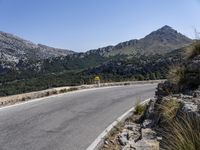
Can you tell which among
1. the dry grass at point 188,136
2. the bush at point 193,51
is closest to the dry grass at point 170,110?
the dry grass at point 188,136

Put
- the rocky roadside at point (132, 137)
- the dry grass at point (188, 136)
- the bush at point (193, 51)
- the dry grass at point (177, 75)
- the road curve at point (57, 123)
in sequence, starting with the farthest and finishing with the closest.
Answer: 1. the bush at point (193, 51)
2. the dry grass at point (177, 75)
3. the road curve at point (57, 123)
4. the rocky roadside at point (132, 137)
5. the dry grass at point (188, 136)

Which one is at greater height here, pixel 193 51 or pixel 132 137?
pixel 193 51

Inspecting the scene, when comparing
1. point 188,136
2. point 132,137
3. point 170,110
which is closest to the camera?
point 188,136

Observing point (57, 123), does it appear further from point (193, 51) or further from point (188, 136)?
point (188, 136)

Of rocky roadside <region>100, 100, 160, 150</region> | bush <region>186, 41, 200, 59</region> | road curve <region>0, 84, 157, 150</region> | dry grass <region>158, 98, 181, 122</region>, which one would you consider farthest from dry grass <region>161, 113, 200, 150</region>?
bush <region>186, 41, 200, 59</region>

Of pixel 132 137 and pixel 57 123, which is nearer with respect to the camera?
pixel 132 137

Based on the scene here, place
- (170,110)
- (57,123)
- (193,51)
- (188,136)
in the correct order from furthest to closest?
1. (193,51)
2. (57,123)
3. (170,110)
4. (188,136)

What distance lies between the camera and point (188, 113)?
21.8 feet

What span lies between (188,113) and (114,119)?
6355mm

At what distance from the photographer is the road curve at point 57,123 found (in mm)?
8906

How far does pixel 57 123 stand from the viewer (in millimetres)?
11539

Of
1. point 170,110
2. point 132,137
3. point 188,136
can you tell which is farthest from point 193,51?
point 188,136


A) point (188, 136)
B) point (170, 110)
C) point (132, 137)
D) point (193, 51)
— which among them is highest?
point (193, 51)

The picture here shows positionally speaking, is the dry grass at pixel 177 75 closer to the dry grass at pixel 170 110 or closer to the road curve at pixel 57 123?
the road curve at pixel 57 123
